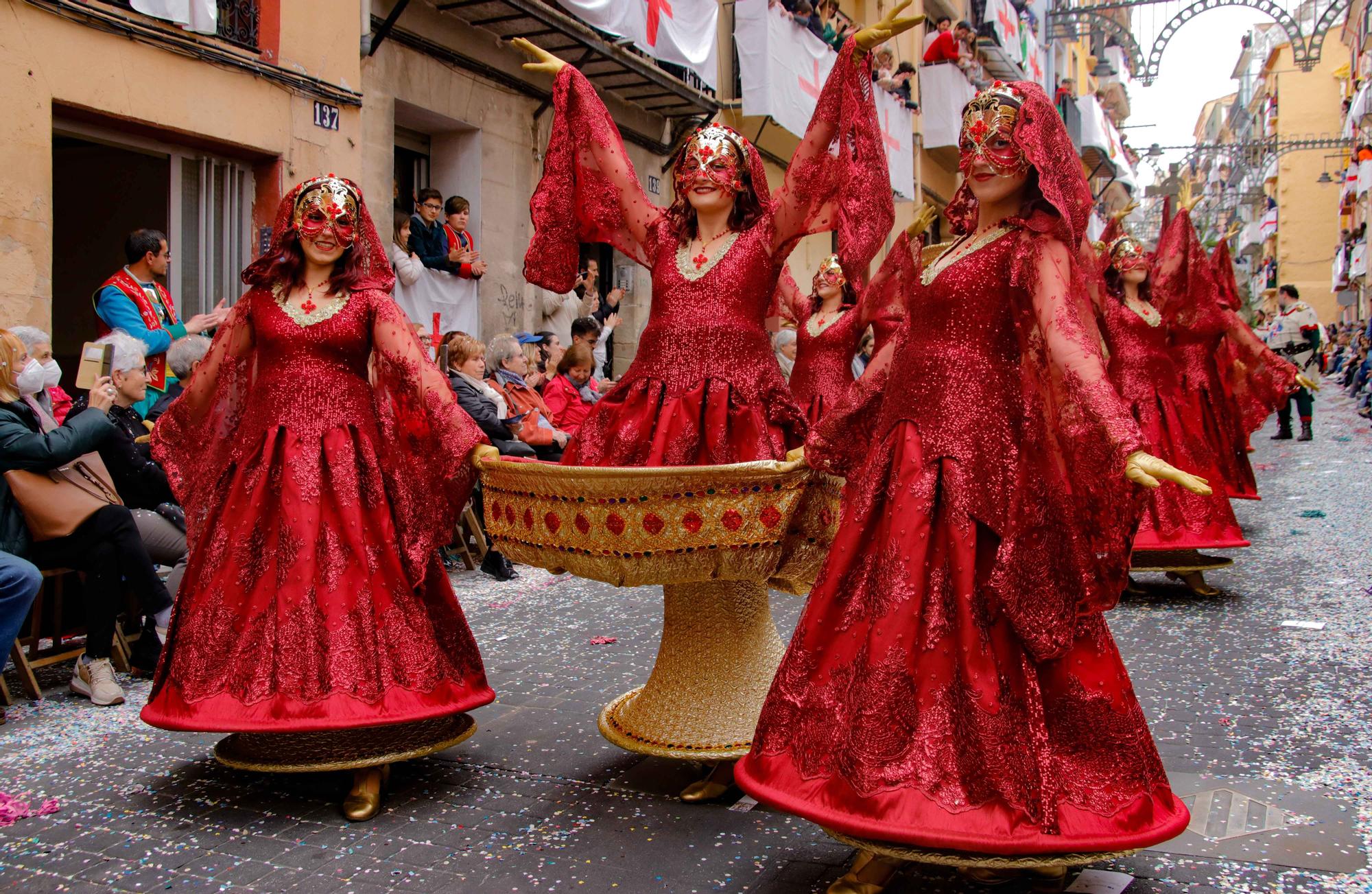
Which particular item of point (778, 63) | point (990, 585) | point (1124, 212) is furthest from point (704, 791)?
point (778, 63)

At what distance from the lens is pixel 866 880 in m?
3.00

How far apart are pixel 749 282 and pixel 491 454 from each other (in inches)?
41.1

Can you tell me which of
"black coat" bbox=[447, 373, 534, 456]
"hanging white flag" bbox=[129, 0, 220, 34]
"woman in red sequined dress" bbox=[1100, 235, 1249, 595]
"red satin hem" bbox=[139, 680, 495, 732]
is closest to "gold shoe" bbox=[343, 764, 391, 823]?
"red satin hem" bbox=[139, 680, 495, 732]

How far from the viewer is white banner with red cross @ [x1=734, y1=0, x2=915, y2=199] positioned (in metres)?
15.2

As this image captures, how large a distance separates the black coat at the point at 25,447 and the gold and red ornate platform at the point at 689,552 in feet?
7.56

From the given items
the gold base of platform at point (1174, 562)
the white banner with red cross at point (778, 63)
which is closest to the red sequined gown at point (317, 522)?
the gold base of platform at point (1174, 562)

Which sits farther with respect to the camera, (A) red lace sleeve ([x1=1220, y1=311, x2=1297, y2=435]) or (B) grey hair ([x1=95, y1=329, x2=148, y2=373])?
(A) red lace sleeve ([x1=1220, y1=311, x2=1297, y2=435])

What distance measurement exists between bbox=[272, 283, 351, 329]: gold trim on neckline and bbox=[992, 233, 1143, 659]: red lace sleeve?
2347 mm

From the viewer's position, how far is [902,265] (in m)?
3.91

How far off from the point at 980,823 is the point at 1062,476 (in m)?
0.89

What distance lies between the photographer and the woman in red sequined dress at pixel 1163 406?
7.21 m

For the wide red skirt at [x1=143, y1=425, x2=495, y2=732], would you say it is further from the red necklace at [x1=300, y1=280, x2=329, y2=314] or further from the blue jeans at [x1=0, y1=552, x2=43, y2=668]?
the blue jeans at [x1=0, y1=552, x2=43, y2=668]

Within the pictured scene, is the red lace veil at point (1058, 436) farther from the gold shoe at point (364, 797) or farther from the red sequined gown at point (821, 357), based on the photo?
the red sequined gown at point (821, 357)

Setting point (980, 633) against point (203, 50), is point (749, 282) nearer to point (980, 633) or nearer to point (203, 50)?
point (980, 633)
